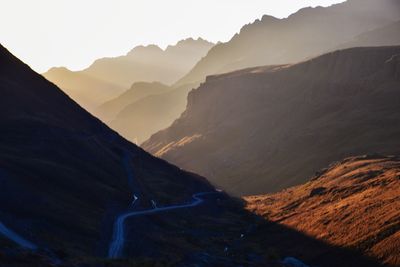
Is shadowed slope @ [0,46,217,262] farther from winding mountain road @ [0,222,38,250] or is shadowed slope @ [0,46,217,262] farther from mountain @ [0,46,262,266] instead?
winding mountain road @ [0,222,38,250]

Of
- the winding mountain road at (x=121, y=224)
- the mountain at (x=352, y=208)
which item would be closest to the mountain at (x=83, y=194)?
the winding mountain road at (x=121, y=224)

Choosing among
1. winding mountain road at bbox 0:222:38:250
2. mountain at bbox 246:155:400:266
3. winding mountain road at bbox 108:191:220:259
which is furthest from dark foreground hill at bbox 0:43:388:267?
Result: mountain at bbox 246:155:400:266

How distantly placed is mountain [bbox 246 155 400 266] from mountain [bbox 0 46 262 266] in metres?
10.5

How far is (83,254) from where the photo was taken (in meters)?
61.9

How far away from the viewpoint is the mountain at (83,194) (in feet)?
225

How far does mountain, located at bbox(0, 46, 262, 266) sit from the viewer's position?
225 ft

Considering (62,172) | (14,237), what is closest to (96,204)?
(62,172)

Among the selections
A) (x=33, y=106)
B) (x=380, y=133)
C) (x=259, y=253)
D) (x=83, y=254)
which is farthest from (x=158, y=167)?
(x=83, y=254)

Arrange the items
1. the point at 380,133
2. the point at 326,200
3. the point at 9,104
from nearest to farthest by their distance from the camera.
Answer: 1. the point at 326,200
2. the point at 9,104
3. the point at 380,133

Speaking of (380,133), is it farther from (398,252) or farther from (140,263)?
(140,263)

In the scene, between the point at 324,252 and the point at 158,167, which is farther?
the point at 158,167

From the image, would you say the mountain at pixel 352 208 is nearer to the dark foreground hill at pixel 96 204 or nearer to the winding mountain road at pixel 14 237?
the dark foreground hill at pixel 96 204

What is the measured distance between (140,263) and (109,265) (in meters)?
4.11

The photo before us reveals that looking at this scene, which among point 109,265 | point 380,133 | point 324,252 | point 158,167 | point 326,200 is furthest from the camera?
point 380,133
